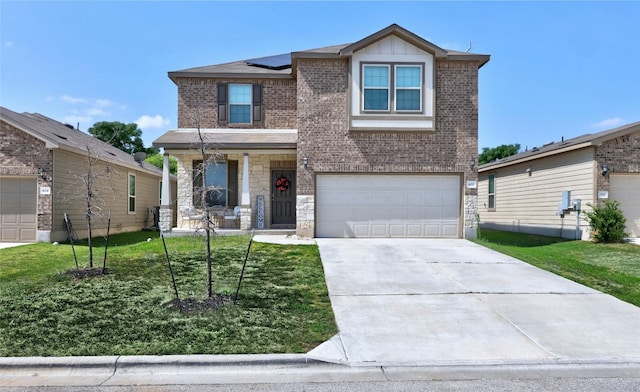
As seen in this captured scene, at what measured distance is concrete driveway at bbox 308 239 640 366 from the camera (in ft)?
16.9

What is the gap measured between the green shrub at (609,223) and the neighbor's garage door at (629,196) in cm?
96

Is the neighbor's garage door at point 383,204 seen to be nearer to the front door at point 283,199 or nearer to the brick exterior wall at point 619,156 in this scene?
the front door at point 283,199

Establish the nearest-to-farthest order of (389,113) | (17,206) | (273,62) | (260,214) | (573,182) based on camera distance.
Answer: (389,113), (17,206), (260,214), (573,182), (273,62)

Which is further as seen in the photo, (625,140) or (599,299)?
(625,140)

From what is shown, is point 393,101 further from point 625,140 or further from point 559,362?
point 559,362

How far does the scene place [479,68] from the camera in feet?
47.3

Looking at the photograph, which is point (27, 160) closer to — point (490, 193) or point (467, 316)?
point (467, 316)

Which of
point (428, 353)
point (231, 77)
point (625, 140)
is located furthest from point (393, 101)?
point (428, 353)

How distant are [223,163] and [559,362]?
12549mm

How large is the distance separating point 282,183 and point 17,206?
8.55 meters

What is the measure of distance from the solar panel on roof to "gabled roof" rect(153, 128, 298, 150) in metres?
2.67

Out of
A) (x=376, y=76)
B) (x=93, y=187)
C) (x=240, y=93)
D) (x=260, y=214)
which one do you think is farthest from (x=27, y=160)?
(x=376, y=76)

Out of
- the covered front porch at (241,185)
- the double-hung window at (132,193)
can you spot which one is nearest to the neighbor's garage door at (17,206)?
the covered front porch at (241,185)

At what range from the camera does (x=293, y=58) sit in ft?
46.5
